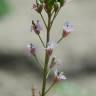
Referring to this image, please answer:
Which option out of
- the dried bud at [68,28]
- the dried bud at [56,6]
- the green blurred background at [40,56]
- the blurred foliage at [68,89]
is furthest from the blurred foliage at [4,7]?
the dried bud at [56,6]

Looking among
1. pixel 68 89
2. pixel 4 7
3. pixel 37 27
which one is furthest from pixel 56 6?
pixel 4 7

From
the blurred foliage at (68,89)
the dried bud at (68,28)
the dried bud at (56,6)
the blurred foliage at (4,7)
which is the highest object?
the dried bud at (56,6)

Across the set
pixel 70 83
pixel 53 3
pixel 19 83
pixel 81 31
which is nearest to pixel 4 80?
pixel 19 83

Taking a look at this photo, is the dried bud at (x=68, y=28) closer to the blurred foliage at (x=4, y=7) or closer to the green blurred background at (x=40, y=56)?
the green blurred background at (x=40, y=56)

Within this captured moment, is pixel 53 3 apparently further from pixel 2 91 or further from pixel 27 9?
pixel 27 9

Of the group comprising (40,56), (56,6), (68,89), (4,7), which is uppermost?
(56,6)

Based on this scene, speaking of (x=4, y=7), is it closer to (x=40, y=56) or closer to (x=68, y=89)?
(x=40, y=56)

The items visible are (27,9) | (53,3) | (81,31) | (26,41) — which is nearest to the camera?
(53,3)

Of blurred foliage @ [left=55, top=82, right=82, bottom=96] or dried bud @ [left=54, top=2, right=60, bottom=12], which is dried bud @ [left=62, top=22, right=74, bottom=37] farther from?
blurred foliage @ [left=55, top=82, right=82, bottom=96]
